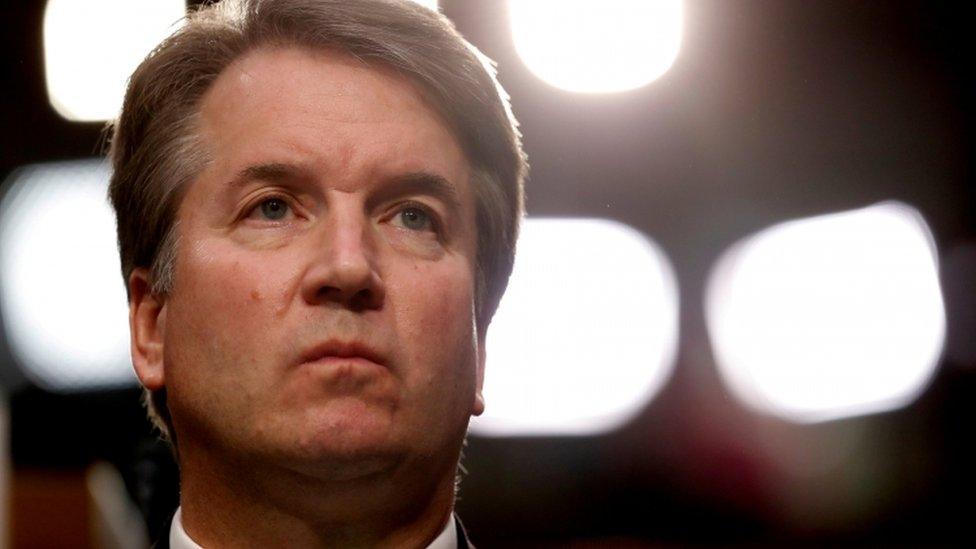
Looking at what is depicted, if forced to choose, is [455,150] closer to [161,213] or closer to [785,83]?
[161,213]

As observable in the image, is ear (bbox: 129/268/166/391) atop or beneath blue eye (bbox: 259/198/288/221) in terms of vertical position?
beneath

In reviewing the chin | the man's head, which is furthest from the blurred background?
the chin

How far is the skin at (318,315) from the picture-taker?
5.59 feet

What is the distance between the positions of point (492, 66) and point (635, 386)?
1168 mm

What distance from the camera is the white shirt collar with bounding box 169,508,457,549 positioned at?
6.08ft

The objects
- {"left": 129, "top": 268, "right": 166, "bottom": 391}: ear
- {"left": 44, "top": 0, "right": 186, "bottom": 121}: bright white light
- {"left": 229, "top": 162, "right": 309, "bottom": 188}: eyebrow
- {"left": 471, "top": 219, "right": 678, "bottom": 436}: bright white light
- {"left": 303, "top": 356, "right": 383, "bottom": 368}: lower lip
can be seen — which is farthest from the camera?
{"left": 471, "top": 219, "right": 678, "bottom": 436}: bright white light

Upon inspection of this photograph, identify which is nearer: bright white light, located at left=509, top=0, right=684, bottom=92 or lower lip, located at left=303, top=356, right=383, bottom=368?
lower lip, located at left=303, top=356, right=383, bottom=368

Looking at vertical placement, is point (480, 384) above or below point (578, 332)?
above

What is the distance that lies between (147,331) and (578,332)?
107 cm

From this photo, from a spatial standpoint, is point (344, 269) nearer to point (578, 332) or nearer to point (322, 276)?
point (322, 276)

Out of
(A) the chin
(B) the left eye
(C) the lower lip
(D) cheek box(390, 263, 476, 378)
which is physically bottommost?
(A) the chin

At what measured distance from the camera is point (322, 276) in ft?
5.57

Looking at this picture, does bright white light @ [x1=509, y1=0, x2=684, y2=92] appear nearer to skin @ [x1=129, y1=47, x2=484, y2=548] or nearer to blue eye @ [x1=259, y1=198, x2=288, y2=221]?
skin @ [x1=129, y1=47, x2=484, y2=548]

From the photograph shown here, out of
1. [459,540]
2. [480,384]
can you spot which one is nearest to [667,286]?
[480,384]
